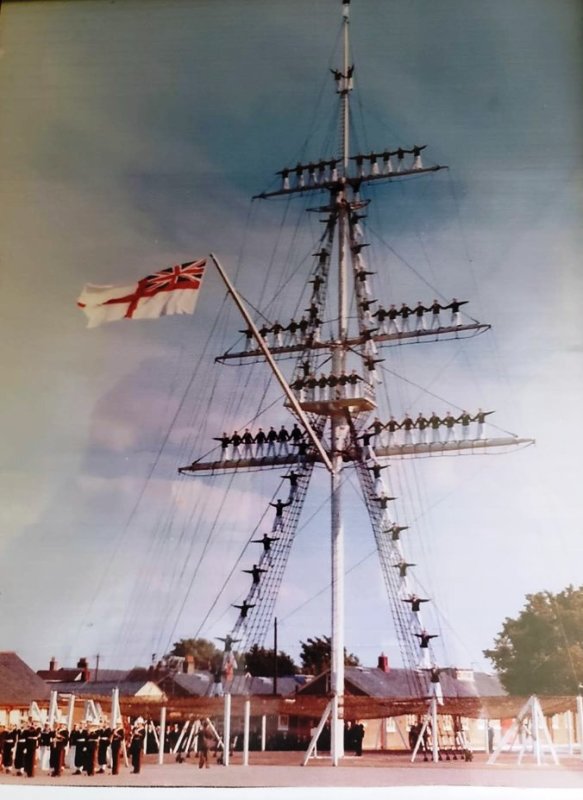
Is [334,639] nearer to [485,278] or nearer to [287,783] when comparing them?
[287,783]

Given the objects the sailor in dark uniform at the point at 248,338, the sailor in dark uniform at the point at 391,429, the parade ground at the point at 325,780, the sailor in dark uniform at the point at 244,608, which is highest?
the sailor in dark uniform at the point at 248,338

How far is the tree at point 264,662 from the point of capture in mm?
7872

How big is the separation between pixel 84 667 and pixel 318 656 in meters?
2.21

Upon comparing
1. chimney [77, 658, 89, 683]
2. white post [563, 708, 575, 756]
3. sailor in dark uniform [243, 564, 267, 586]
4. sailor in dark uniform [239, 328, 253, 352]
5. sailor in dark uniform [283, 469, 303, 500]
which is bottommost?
white post [563, 708, 575, 756]

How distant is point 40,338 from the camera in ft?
25.6

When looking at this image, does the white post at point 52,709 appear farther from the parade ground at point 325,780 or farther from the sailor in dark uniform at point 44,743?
the parade ground at point 325,780

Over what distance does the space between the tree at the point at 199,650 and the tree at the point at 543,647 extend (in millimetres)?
2534

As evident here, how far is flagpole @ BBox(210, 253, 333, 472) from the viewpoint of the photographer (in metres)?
7.56

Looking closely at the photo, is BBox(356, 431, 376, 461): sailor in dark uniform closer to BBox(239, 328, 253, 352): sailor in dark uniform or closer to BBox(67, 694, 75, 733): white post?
BBox(239, 328, 253, 352): sailor in dark uniform

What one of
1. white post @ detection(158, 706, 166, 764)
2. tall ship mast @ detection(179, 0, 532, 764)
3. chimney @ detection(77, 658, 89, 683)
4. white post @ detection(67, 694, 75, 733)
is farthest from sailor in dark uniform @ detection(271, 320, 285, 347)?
white post @ detection(67, 694, 75, 733)

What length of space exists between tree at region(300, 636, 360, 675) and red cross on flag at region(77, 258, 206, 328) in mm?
3369

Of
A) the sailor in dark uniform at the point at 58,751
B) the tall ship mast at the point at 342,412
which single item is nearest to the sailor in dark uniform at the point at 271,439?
the tall ship mast at the point at 342,412

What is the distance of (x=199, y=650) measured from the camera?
7.86m

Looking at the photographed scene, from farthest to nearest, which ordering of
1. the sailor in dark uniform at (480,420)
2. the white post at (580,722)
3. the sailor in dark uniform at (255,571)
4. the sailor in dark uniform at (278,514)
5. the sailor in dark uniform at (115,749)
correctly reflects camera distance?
the sailor in dark uniform at (278,514) → the sailor in dark uniform at (255,571) → the sailor in dark uniform at (480,420) → the sailor in dark uniform at (115,749) → the white post at (580,722)
